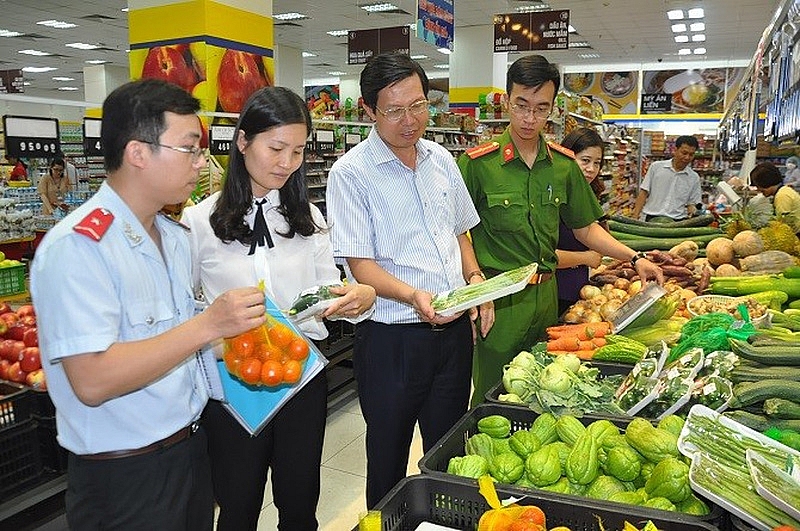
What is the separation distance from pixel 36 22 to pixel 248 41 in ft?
29.5

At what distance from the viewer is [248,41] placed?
7258mm

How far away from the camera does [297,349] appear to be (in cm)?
175

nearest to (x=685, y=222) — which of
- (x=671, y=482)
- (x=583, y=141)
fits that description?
(x=583, y=141)

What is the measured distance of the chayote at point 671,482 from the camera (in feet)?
5.32

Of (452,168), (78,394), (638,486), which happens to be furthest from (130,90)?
(638,486)

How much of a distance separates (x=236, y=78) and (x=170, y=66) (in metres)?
0.68

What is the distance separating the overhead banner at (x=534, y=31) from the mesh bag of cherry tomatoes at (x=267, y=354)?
399 inches

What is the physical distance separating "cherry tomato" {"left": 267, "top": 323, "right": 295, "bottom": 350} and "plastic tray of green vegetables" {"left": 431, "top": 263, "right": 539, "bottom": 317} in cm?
56

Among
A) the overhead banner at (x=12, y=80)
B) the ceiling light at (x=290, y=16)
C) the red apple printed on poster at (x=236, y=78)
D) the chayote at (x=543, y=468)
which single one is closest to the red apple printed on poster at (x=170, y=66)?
the red apple printed on poster at (x=236, y=78)

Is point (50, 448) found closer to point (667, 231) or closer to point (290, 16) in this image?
point (667, 231)

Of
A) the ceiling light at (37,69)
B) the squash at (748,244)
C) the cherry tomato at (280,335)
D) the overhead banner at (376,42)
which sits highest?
the ceiling light at (37,69)

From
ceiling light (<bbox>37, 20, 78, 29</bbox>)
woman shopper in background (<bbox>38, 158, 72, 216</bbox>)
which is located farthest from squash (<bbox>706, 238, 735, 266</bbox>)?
ceiling light (<bbox>37, 20, 78, 29</bbox>)

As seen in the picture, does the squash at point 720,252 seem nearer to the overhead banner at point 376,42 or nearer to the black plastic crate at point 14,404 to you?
the black plastic crate at point 14,404

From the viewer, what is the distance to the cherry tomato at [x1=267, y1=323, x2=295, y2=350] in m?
1.72
